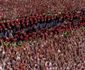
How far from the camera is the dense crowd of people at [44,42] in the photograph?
697 centimetres

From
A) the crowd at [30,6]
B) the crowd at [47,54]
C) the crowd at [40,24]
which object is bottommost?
the crowd at [47,54]

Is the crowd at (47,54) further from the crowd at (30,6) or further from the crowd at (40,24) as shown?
the crowd at (30,6)

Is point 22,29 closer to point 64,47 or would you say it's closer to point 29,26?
point 29,26

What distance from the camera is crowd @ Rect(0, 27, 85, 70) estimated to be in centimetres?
684

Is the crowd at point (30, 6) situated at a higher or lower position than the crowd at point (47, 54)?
higher

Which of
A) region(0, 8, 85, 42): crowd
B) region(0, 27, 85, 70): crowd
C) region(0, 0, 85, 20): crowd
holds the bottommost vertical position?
region(0, 27, 85, 70): crowd

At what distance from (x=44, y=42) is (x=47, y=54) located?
772 mm

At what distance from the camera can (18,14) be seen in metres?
9.68

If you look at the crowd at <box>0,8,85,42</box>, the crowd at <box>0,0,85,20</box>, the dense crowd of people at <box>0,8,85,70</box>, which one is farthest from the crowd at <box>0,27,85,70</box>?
the crowd at <box>0,0,85,20</box>

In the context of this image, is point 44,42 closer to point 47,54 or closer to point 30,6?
point 47,54

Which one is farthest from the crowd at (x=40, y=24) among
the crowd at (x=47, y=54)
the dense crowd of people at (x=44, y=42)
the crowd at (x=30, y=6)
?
the crowd at (x=30, y=6)

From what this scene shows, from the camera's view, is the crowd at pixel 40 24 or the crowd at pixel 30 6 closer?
the crowd at pixel 40 24

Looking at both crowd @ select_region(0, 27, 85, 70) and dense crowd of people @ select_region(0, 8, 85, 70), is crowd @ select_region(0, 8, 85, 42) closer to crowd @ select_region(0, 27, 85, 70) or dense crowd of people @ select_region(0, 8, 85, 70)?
dense crowd of people @ select_region(0, 8, 85, 70)

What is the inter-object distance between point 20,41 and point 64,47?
57.7 inches
